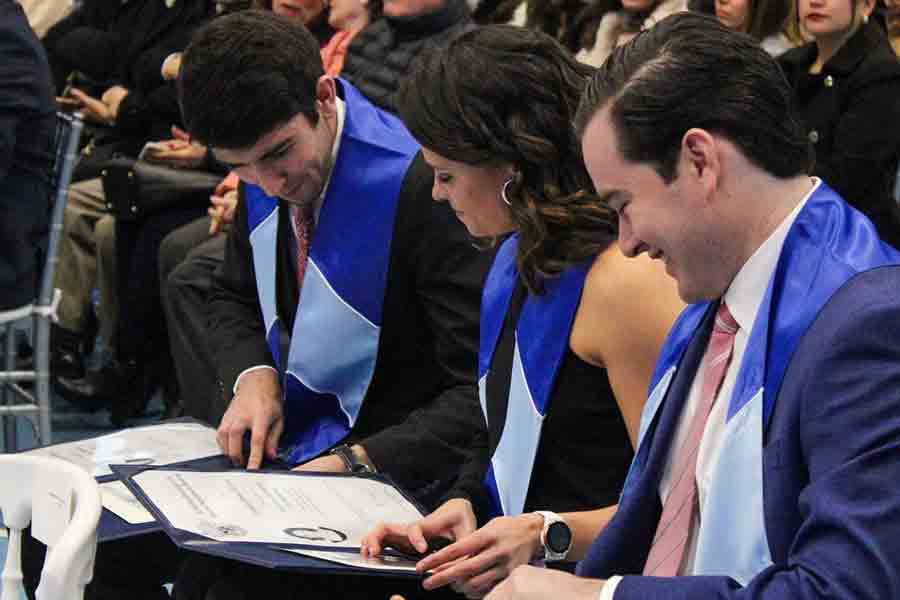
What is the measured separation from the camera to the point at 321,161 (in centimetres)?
259

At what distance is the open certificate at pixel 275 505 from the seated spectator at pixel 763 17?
246cm

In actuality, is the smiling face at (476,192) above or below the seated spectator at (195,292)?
above

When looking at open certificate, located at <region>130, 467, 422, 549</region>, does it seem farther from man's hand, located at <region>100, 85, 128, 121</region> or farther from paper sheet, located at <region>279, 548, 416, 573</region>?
man's hand, located at <region>100, 85, 128, 121</region>

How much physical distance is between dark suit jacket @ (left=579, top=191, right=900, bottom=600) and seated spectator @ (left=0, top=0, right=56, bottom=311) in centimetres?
263

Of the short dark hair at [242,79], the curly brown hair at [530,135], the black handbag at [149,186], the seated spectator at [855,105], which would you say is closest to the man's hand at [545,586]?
the curly brown hair at [530,135]

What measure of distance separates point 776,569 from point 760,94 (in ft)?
1.53

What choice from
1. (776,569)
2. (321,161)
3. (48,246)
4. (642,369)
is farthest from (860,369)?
(48,246)

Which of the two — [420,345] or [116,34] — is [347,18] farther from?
[420,345]

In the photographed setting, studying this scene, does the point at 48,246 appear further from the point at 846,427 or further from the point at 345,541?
the point at 846,427

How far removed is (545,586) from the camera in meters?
1.53

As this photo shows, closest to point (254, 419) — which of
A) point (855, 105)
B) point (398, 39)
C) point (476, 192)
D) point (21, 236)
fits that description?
point (476, 192)

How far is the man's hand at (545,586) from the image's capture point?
1499 mm

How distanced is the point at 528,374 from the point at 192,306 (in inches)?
85.5

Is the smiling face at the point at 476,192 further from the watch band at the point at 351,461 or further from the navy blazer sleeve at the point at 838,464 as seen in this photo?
the navy blazer sleeve at the point at 838,464
